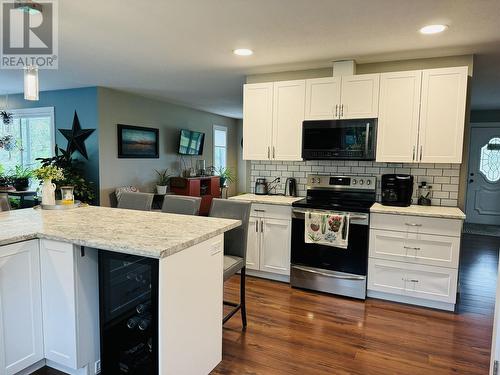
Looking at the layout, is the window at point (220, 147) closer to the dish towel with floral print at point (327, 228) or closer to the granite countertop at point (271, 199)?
the granite countertop at point (271, 199)

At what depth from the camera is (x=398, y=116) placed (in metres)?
A: 3.31

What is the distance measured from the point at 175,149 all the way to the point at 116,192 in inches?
75.4

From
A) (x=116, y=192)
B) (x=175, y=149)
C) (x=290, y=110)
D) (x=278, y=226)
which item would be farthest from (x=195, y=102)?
(x=278, y=226)

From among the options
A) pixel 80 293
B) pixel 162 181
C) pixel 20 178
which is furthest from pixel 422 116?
pixel 20 178

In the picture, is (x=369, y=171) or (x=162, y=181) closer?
(x=369, y=171)

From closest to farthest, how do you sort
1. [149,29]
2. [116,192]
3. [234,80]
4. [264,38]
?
1. [149,29]
2. [264,38]
3. [234,80]
4. [116,192]

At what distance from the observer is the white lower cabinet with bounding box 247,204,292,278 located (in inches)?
143

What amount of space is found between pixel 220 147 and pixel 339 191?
5.82 m

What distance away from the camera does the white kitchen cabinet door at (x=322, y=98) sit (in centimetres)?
353

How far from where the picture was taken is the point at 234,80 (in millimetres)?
4668

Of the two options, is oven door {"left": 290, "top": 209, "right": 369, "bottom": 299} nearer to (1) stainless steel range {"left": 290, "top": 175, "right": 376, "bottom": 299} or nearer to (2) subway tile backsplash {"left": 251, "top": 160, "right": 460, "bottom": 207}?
(1) stainless steel range {"left": 290, "top": 175, "right": 376, "bottom": 299}

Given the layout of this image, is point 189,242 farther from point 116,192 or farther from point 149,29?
point 116,192

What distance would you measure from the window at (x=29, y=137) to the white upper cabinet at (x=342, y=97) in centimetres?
463

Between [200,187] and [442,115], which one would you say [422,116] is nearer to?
[442,115]
